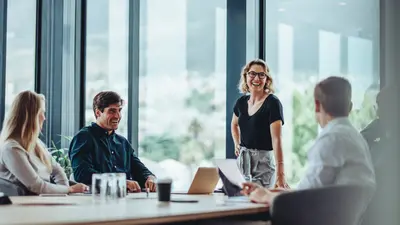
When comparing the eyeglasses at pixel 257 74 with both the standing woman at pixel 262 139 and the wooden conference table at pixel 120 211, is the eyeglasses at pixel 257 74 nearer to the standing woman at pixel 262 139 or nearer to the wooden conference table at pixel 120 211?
the standing woman at pixel 262 139

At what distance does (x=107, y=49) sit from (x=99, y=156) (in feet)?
9.23

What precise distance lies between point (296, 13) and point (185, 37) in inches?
48.1

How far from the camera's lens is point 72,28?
7102 mm

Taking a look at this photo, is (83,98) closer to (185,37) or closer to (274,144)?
(185,37)

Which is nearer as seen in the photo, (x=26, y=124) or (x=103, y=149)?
(x=26, y=124)

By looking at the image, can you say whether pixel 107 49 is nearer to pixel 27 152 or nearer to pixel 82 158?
pixel 82 158

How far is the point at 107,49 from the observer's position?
23.2 feet

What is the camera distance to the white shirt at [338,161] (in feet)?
9.36

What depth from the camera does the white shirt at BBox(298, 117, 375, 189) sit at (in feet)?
9.36

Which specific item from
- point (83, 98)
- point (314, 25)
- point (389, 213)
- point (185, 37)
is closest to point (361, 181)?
point (389, 213)

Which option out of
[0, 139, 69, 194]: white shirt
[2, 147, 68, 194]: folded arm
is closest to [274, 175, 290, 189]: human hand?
[0, 139, 69, 194]: white shirt

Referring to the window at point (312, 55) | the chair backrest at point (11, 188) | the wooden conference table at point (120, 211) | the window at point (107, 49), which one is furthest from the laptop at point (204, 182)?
the window at point (107, 49)

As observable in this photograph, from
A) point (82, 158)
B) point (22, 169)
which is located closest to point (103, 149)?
point (82, 158)

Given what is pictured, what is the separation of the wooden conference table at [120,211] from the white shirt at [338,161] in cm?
29
